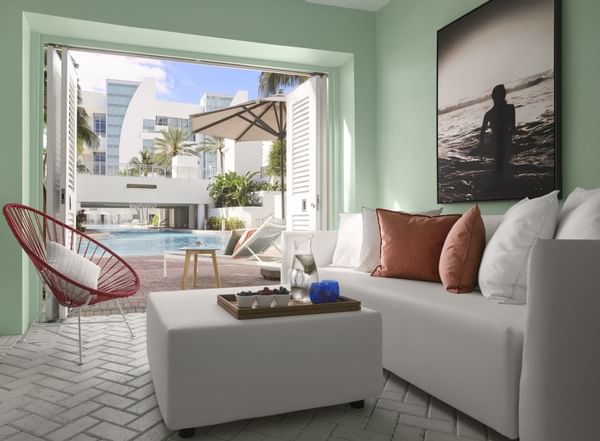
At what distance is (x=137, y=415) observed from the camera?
2045 mm

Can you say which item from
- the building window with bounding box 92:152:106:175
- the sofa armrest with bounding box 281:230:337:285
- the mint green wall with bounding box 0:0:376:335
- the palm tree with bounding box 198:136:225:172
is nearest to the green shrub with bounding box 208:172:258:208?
the palm tree with bounding box 198:136:225:172

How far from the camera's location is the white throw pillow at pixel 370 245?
3375mm

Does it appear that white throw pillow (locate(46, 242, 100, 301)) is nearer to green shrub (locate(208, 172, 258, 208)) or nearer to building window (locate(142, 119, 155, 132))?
green shrub (locate(208, 172, 258, 208))

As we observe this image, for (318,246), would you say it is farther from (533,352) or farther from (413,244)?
(533,352)

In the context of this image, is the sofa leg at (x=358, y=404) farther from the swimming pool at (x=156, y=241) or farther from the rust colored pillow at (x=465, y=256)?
the swimming pool at (x=156, y=241)

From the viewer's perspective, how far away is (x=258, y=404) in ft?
6.11

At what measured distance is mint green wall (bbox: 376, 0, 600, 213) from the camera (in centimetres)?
252

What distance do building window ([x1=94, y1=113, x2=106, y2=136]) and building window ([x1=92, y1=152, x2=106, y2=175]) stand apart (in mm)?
1604

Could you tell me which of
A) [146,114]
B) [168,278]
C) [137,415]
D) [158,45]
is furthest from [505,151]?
[146,114]

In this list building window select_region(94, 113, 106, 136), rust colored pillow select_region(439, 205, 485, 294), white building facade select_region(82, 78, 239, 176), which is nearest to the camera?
rust colored pillow select_region(439, 205, 485, 294)

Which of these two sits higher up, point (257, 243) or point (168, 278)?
point (257, 243)

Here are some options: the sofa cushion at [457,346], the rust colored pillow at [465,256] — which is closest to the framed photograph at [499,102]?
the rust colored pillow at [465,256]

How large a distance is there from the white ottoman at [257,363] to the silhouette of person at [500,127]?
1.56 meters

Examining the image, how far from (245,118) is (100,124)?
108 feet
